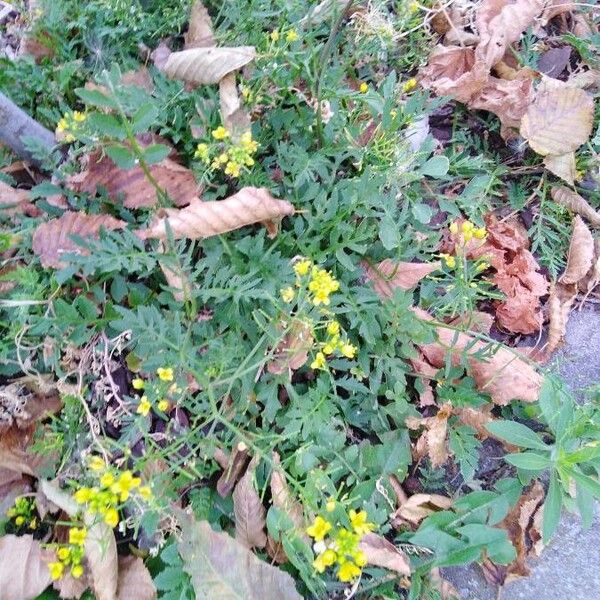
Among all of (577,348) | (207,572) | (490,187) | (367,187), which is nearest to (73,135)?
(367,187)

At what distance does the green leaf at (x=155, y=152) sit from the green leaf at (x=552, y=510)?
1.39 meters

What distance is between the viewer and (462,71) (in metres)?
2.53

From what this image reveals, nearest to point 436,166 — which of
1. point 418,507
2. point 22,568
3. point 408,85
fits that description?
point 408,85

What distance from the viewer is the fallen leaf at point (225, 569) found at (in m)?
1.76

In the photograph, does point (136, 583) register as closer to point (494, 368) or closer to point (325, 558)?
point (325, 558)

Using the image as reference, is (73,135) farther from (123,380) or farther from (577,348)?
(577,348)

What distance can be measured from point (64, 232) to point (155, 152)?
0.49m

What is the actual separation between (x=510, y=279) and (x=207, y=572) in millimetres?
1385

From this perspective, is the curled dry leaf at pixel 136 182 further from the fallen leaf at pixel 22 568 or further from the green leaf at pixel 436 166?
the fallen leaf at pixel 22 568

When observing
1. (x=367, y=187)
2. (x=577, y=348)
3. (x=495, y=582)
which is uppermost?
A: (x=367, y=187)

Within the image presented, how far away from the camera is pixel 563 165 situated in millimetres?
2412

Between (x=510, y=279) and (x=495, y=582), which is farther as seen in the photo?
(x=510, y=279)

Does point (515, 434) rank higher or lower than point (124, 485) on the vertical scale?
lower

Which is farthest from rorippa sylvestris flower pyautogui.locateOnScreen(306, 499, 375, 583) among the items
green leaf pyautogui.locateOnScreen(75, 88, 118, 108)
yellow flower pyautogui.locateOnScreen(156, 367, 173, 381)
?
green leaf pyautogui.locateOnScreen(75, 88, 118, 108)
